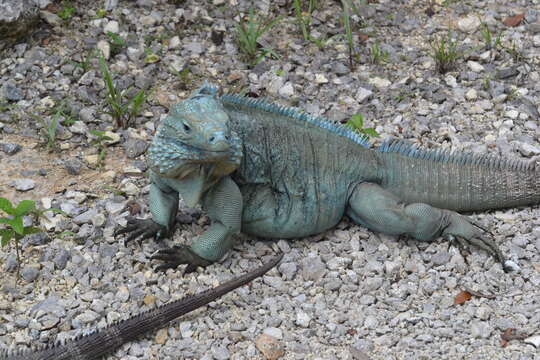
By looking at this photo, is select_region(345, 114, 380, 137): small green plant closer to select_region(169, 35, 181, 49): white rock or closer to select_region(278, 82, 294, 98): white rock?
select_region(278, 82, 294, 98): white rock

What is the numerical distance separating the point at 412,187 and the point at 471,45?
2594 mm

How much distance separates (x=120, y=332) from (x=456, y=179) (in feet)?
8.85

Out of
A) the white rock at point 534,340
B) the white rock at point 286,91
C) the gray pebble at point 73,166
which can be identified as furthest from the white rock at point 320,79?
the white rock at point 534,340

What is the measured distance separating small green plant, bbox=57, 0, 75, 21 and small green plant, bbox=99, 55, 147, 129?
3.77 feet

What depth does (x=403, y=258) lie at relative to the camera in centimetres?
→ 586

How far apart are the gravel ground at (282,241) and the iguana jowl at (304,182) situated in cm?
14

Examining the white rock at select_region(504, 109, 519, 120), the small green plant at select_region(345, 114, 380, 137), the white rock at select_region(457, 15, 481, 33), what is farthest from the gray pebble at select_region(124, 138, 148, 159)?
the white rock at select_region(457, 15, 481, 33)

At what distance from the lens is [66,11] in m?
8.10

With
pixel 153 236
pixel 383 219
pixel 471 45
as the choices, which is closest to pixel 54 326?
pixel 153 236

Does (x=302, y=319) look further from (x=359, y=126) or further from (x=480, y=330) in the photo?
(x=359, y=126)

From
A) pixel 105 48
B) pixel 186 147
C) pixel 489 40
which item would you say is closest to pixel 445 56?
pixel 489 40

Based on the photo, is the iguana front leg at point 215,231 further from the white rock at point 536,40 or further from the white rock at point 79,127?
the white rock at point 536,40

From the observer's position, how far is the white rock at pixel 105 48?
7.75 meters

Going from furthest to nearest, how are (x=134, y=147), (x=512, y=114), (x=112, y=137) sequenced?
(x=512, y=114)
(x=112, y=137)
(x=134, y=147)
